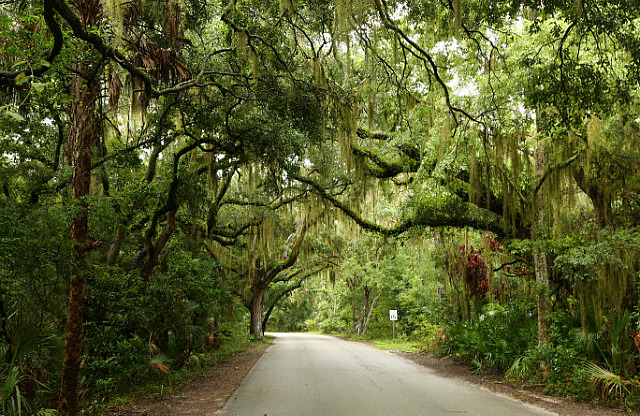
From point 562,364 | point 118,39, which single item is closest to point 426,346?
point 562,364

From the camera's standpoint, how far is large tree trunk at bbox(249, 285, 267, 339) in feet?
81.8

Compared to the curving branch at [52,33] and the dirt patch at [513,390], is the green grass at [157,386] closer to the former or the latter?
A: the curving branch at [52,33]

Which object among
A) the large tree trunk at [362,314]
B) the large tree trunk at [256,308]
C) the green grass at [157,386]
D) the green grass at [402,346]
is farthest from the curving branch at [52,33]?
the large tree trunk at [362,314]

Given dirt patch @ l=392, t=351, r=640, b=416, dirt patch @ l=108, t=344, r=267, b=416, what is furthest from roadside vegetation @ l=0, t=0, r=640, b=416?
dirt patch @ l=108, t=344, r=267, b=416

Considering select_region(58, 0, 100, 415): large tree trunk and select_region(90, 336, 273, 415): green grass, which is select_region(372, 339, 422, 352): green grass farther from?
select_region(58, 0, 100, 415): large tree trunk

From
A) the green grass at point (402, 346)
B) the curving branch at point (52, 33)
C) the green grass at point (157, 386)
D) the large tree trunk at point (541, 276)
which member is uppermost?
the curving branch at point (52, 33)

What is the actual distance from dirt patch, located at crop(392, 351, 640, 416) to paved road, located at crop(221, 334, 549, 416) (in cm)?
36

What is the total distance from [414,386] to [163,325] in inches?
221

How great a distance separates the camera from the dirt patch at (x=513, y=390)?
668 cm

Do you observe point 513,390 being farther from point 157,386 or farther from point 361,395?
point 157,386

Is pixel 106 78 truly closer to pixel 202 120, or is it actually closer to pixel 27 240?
pixel 202 120

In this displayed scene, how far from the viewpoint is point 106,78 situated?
289 inches

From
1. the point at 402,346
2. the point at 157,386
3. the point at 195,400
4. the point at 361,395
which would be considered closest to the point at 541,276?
the point at 361,395

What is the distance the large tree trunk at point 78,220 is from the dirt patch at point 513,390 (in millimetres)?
6967
